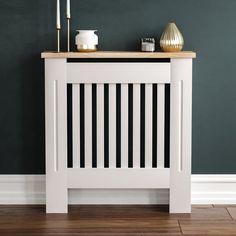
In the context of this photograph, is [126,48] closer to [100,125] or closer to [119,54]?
[119,54]

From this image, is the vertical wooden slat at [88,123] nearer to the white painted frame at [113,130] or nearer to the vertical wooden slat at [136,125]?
the white painted frame at [113,130]

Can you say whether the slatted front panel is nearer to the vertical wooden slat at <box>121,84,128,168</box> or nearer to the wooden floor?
the vertical wooden slat at <box>121,84,128,168</box>

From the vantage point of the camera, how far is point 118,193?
3.16 meters

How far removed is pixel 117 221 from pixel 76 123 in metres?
0.51

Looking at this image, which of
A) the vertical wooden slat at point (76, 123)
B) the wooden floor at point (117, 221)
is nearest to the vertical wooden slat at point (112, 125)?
the vertical wooden slat at point (76, 123)

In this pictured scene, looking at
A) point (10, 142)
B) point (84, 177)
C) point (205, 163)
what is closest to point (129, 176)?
point (84, 177)

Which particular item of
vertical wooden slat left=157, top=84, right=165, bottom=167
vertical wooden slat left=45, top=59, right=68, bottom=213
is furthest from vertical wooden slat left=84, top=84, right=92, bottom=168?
vertical wooden slat left=157, top=84, right=165, bottom=167

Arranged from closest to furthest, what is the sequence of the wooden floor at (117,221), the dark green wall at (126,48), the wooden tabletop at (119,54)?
the wooden floor at (117,221) → the wooden tabletop at (119,54) → the dark green wall at (126,48)

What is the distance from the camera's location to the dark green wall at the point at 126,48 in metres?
3.10

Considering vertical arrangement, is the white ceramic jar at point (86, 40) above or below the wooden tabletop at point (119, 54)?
above

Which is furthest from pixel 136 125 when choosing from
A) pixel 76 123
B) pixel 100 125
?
pixel 76 123

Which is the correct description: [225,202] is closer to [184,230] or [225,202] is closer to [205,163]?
[205,163]

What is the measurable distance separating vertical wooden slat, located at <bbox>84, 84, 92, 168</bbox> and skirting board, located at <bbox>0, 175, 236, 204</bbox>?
0.68 feet

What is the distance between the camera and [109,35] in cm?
312
